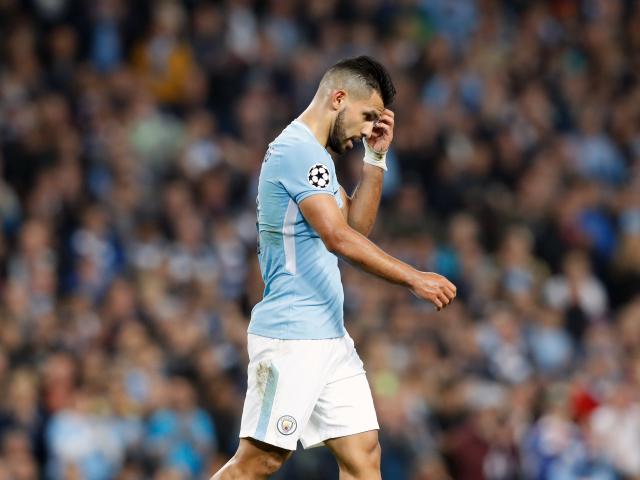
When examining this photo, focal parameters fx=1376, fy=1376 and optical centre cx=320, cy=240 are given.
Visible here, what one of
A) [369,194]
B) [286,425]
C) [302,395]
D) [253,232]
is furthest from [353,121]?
[253,232]

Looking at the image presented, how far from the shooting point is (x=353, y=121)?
6.11m

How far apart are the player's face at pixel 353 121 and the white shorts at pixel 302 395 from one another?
0.88m

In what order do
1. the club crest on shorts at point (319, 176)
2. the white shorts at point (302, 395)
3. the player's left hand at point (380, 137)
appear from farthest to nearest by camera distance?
the player's left hand at point (380, 137)
the white shorts at point (302, 395)
the club crest on shorts at point (319, 176)

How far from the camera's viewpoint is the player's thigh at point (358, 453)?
600 centimetres

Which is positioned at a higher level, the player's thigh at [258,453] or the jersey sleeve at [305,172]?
the jersey sleeve at [305,172]

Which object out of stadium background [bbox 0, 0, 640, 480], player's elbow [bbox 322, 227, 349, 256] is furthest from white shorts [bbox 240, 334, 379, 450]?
stadium background [bbox 0, 0, 640, 480]

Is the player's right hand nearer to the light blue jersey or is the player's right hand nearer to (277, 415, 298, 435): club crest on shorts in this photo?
the light blue jersey

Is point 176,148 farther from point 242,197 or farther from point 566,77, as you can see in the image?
point 566,77

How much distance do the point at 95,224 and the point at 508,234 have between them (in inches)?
181

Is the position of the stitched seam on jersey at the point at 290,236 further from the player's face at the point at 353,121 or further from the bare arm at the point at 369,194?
the bare arm at the point at 369,194

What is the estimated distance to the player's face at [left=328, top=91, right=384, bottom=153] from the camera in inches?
240

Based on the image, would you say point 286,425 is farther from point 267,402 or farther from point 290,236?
point 290,236

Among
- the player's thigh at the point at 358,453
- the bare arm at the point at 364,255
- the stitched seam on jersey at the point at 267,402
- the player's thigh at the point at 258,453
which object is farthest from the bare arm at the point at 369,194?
the player's thigh at the point at 258,453

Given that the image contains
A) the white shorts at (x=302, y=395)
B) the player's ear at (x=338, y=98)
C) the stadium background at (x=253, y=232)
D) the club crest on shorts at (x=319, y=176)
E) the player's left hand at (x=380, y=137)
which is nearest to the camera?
the club crest on shorts at (x=319, y=176)
